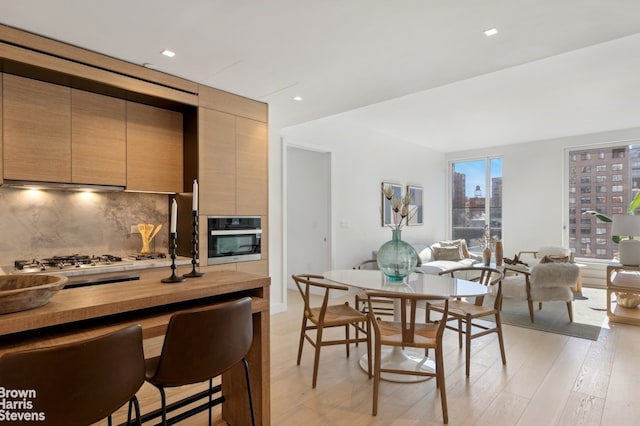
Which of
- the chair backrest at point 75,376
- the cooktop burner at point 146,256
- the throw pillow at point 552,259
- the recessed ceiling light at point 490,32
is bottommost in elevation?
the throw pillow at point 552,259

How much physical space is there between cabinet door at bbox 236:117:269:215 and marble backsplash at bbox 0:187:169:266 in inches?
31.6

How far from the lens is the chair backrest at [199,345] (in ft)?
4.62

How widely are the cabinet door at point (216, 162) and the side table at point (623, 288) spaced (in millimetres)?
4468

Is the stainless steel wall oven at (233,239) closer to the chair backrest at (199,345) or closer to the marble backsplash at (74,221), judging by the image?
the marble backsplash at (74,221)

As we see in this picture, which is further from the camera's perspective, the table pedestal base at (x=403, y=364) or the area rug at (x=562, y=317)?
the area rug at (x=562, y=317)

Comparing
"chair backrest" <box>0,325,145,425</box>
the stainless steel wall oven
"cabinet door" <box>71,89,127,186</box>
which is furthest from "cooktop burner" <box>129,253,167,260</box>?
"chair backrest" <box>0,325,145,425</box>

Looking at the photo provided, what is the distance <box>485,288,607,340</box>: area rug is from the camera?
12.6ft

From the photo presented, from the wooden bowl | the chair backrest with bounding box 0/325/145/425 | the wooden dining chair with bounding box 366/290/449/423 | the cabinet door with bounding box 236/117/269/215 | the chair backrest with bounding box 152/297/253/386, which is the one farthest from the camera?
the cabinet door with bounding box 236/117/269/215

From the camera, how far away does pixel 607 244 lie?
647 centimetres

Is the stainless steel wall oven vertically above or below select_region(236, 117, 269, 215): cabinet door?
below

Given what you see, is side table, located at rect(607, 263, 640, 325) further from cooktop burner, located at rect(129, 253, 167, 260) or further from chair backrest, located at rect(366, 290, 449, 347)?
cooktop burner, located at rect(129, 253, 167, 260)

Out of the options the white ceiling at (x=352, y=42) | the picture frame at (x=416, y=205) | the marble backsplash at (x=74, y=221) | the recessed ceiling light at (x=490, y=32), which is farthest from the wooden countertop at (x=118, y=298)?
the picture frame at (x=416, y=205)

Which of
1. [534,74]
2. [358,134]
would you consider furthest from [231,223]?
[534,74]

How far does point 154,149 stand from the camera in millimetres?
3309
